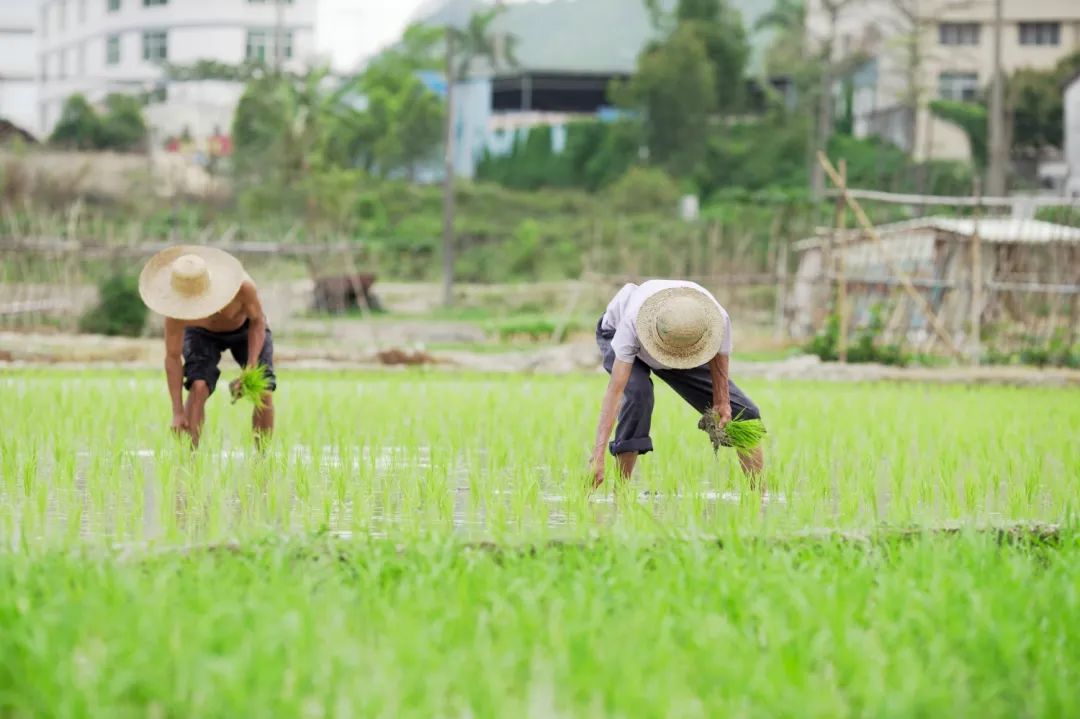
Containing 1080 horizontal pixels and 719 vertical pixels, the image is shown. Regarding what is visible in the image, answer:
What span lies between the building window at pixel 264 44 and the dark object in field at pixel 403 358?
24.2 m

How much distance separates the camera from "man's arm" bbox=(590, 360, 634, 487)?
555cm

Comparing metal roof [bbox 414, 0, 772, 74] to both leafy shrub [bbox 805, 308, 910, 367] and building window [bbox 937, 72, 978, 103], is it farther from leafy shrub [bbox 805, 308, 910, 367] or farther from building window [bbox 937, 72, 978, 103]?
leafy shrub [bbox 805, 308, 910, 367]

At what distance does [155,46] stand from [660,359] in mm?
34666

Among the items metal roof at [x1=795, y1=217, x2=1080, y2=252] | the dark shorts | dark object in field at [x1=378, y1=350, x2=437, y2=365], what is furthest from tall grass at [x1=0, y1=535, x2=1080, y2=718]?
metal roof at [x1=795, y1=217, x2=1080, y2=252]

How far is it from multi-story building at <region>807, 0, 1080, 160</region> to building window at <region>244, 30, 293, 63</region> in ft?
40.7

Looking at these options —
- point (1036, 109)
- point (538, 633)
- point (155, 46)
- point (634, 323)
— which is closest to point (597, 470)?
point (634, 323)

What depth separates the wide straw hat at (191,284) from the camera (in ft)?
21.0

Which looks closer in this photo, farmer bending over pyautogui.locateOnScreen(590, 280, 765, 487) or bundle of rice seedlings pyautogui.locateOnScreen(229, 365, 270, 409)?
farmer bending over pyautogui.locateOnScreen(590, 280, 765, 487)

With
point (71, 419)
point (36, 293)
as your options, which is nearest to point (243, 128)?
point (36, 293)

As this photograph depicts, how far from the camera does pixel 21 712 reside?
9.78 ft

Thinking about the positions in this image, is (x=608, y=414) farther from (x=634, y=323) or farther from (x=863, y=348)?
(x=863, y=348)

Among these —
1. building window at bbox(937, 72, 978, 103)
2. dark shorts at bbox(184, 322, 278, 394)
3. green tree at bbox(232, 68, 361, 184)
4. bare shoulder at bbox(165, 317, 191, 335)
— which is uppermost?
building window at bbox(937, 72, 978, 103)

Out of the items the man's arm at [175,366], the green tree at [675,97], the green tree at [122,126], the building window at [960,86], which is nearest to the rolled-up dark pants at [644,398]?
the man's arm at [175,366]

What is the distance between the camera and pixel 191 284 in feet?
21.1
